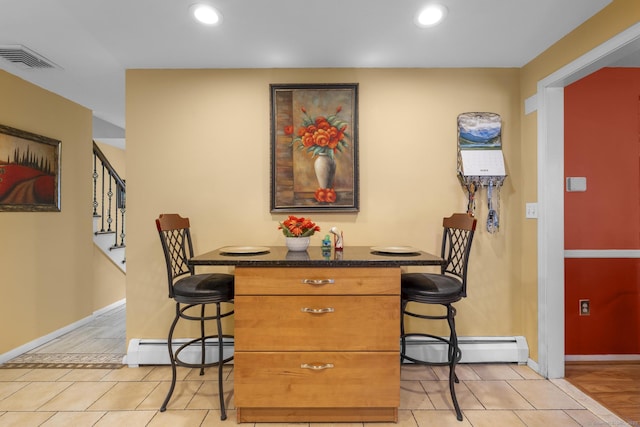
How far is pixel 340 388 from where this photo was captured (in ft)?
6.01

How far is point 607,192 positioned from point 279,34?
271 centimetres

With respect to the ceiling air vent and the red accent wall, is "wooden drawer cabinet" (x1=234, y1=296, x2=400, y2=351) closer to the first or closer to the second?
the red accent wall

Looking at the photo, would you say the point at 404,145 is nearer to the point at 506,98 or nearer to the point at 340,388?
the point at 506,98

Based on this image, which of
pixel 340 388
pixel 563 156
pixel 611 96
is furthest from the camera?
pixel 611 96

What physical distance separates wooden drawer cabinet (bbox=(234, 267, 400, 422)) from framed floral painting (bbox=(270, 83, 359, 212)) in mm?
907

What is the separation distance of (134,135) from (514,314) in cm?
333

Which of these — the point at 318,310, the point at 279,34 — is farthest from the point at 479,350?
the point at 279,34

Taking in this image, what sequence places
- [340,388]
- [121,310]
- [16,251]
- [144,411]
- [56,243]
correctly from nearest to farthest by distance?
[340,388]
[144,411]
[16,251]
[56,243]
[121,310]

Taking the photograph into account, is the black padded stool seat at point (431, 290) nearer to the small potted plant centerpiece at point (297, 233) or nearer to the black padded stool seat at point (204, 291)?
the small potted plant centerpiece at point (297, 233)

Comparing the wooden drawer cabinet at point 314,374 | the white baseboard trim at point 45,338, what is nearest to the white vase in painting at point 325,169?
the wooden drawer cabinet at point 314,374

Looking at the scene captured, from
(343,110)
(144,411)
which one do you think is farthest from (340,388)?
(343,110)

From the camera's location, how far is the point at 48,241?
3.12 m

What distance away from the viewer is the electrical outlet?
2.62m

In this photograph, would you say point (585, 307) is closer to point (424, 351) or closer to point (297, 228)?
point (424, 351)
